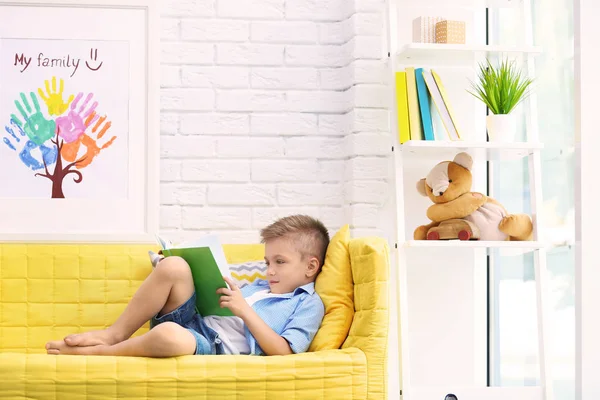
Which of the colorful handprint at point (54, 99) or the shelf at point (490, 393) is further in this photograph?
the colorful handprint at point (54, 99)

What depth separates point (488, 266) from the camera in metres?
2.96

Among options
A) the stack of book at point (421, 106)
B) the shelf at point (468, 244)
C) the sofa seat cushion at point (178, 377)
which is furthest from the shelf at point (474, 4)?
the sofa seat cushion at point (178, 377)

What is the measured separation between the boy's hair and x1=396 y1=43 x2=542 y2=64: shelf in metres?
0.65

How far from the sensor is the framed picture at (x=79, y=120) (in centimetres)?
266

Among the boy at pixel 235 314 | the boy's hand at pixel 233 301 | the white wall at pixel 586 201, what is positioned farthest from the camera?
the white wall at pixel 586 201

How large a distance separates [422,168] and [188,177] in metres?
0.79

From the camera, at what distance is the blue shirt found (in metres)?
2.11

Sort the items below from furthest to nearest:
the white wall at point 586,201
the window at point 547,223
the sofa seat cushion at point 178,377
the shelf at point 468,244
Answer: the window at point 547,223, the shelf at point 468,244, the white wall at point 586,201, the sofa seat cushion at point 178,377

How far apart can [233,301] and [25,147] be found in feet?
3.30

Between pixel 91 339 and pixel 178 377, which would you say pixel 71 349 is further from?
pixel 178 377

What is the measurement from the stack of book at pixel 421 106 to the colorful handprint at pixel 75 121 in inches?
39.6

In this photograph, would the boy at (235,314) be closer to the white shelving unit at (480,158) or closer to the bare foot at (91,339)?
the bare foot at (91,339)

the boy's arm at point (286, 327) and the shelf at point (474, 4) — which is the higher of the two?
the shelf at point (474, 4)

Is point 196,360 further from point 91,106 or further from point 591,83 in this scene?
point 591,83
